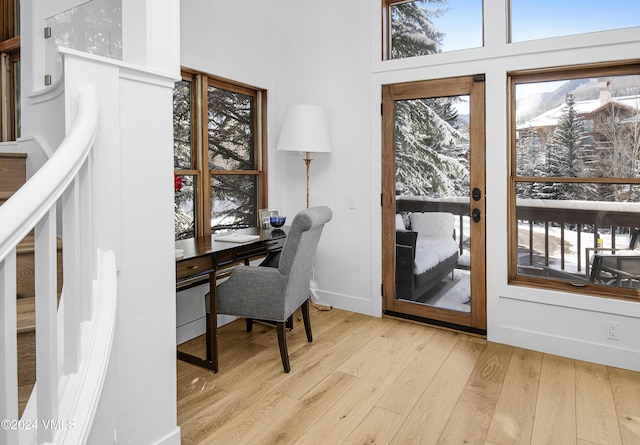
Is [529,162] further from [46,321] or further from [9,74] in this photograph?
[9,74]

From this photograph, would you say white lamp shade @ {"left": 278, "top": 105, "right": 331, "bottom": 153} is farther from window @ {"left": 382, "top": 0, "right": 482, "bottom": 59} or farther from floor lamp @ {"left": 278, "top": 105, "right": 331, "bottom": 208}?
window @ {"left": 382, "top": 0, "right": 482, "bottom": 59}

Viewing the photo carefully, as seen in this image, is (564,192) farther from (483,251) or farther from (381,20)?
(381,20)

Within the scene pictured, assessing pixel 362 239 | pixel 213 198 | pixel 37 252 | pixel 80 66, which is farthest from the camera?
pixel 362 239

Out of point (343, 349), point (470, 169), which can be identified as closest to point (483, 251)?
point (470, 169)

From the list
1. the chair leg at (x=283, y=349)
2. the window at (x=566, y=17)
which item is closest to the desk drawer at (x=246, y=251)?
the chair leg at (x=283, y=349)

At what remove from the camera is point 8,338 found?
743 mm

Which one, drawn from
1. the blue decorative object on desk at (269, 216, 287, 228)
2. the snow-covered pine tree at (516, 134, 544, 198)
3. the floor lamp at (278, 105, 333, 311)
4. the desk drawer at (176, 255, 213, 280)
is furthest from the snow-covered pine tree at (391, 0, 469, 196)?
the desk drawer at (176, 255, 213, 280)

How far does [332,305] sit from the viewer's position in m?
3.98

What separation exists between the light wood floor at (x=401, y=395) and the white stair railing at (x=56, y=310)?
1.13 m

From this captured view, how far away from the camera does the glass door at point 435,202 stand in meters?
3.26

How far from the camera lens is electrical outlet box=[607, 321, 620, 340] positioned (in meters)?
2.77

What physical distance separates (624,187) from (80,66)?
3152mm

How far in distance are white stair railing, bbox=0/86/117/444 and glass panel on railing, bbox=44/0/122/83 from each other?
1.17m

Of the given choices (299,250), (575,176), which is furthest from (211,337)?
(575,176)
